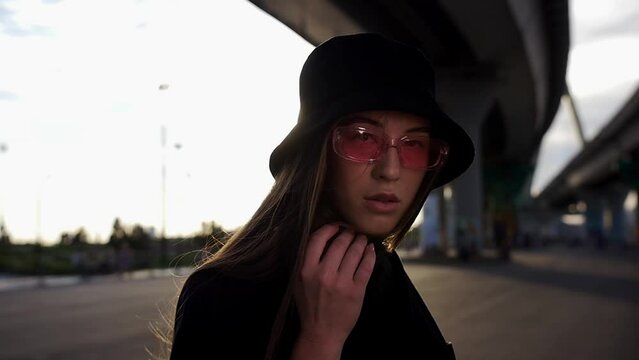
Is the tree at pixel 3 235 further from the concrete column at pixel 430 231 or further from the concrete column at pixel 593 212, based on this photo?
the concrete column at pixel 593 212

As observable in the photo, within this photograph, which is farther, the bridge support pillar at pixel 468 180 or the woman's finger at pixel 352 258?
the bridge support pillar at pixel 468 180

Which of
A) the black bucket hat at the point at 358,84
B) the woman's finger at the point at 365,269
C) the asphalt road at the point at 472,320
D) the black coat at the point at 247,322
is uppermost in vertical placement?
the black bucket hat at the point at 358,84

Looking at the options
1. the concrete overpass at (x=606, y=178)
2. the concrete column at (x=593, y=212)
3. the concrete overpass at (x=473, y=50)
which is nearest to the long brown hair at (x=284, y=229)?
the concrete overpass at (x=473, y=50)

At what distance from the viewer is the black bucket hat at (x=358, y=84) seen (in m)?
1.73

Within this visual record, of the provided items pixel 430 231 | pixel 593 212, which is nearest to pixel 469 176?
pixel 430 231

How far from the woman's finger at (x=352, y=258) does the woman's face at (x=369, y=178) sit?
21 centimetres

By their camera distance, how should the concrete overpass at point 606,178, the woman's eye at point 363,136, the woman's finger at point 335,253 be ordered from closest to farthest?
the woman's finger at point 335,253, the woman's eye at point 363,136, the concrete overpass at point 606,178

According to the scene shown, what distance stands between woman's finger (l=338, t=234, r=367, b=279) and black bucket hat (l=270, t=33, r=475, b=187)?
0.95 ft

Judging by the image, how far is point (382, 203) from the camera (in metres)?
1.84

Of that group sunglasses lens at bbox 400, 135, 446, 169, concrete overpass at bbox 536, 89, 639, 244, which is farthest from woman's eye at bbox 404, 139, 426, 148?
concrete overpass at bbox 536, 89, 639, 244

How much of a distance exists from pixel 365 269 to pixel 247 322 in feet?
0.89

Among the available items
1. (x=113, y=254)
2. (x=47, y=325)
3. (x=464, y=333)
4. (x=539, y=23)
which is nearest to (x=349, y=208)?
(x=464, y=333)

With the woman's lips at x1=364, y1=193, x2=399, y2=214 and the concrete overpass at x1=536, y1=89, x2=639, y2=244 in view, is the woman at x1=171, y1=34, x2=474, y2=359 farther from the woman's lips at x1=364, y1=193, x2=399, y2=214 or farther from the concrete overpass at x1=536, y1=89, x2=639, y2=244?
the concrete overpass at x1=536, y1=89, x2=639, y2=244

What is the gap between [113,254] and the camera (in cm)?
4091
